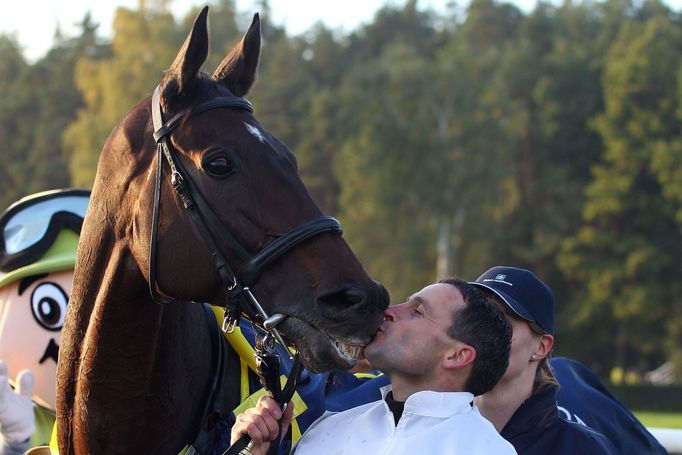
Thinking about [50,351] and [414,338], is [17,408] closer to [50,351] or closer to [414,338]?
[50,351]

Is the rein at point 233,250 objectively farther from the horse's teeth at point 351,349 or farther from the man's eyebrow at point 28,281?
the man's eyebrow at point 28,281

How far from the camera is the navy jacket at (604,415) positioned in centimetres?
381

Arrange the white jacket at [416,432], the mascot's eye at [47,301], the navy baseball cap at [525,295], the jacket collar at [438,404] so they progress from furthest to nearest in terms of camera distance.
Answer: the mascot's eye at [47,301]
the navy baseball cap at [525,295]
the jacket collar at [438,404]
the white jacket at [416,432]

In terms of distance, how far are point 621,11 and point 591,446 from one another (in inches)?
1598

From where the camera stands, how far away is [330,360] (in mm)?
2627

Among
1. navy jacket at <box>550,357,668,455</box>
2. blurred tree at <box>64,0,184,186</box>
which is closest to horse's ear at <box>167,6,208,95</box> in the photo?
navy jacket at <box>550,357,668,455</box>

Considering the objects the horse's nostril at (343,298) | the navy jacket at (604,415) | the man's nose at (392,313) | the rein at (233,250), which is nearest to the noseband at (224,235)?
the rein at (233,250)

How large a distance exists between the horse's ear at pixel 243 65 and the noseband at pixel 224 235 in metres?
0.20

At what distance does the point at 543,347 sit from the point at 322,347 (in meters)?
1.24

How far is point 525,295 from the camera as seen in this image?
3521 mm

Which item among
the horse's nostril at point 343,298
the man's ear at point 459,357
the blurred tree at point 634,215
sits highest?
the horse's nostril at point 343,298

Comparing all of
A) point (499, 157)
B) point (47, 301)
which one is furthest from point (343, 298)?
point (499, 157)

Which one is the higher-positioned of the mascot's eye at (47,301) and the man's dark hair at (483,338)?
the man's dark hair at (483,338)

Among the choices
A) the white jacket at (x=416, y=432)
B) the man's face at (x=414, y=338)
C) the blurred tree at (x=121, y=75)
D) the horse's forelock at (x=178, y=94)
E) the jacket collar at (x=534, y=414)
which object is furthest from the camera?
the blurred tree at (x=121, y=75)
